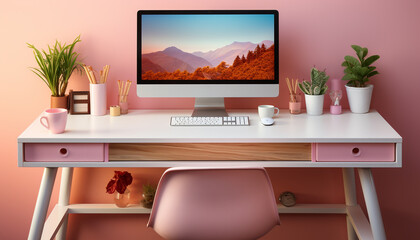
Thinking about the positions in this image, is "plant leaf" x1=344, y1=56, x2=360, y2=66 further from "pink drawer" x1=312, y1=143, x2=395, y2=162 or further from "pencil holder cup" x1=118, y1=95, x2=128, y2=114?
"pencil holder cup" x1=118, y1=95, x2=128, y2=114

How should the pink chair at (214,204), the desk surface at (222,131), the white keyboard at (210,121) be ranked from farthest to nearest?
the white keyboard at (210,121), the desk surface at (222,131), the pink chair at (214,204)

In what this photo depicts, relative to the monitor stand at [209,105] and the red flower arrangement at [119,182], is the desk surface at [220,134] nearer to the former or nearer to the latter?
the monitor stand at [209,105]

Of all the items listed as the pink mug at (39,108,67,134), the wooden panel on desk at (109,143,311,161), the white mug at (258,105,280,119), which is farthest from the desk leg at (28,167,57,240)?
the white mug at (258,105,280,119)

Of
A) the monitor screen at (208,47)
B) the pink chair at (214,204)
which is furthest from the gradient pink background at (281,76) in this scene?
the pink chair at (214,204)

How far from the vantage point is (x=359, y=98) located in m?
2.66

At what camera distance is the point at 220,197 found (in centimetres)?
189

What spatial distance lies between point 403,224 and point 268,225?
125 cm

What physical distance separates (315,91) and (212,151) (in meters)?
0.63

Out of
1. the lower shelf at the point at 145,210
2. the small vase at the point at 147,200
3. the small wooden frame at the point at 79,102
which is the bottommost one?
the lower shelf at the point at 145,210

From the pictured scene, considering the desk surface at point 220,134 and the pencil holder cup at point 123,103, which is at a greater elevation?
the pencil holder cup at point 123,103

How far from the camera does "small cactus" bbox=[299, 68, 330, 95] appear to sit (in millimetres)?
2656

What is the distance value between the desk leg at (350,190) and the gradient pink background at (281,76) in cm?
9

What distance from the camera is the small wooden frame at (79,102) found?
106 inches

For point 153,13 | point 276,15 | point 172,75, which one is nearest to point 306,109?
point 276,15
